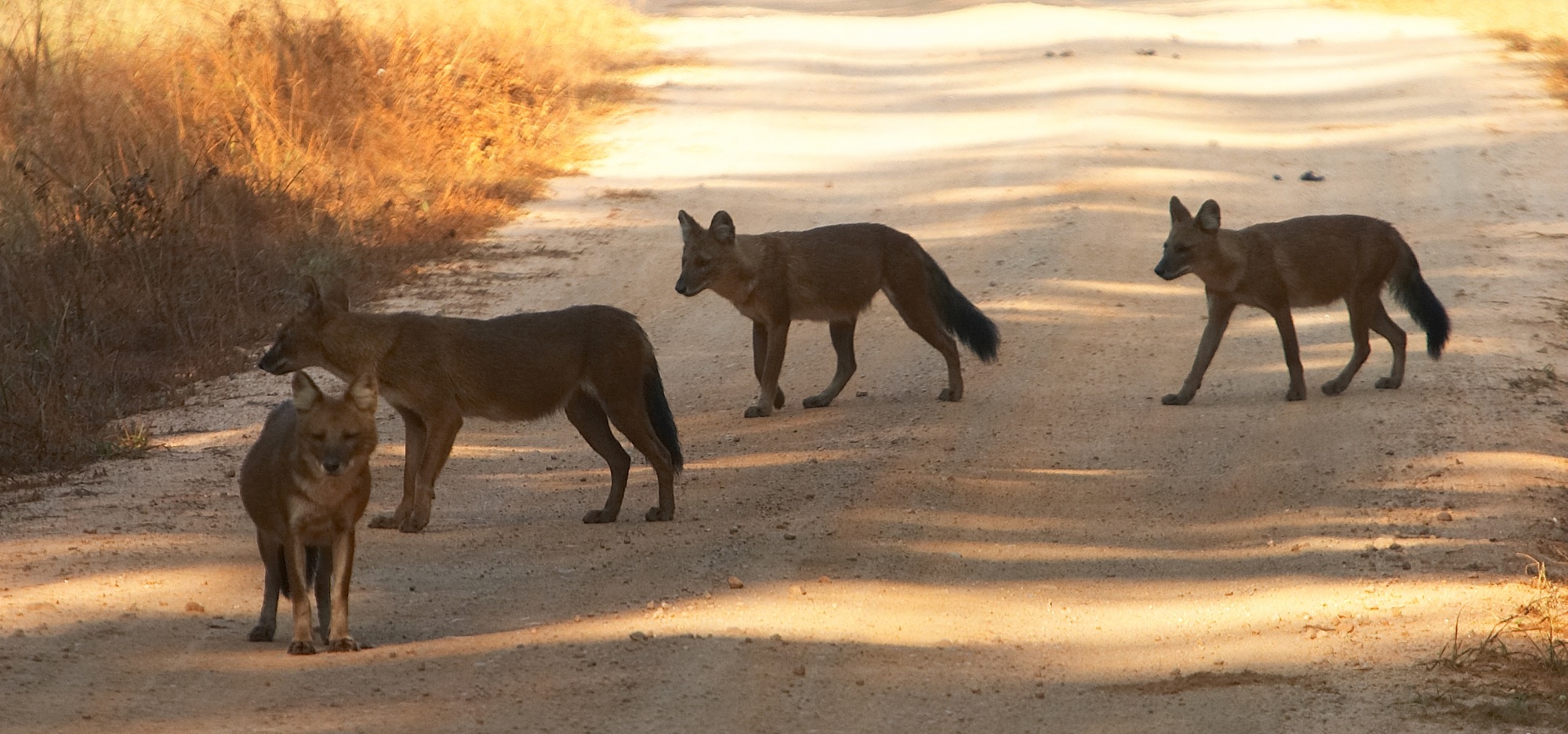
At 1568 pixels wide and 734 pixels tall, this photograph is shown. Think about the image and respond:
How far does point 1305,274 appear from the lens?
10.4 m

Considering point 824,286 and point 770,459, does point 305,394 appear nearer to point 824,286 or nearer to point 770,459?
point 770,459

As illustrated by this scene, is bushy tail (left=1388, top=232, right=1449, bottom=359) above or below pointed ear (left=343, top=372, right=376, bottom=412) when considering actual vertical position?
below

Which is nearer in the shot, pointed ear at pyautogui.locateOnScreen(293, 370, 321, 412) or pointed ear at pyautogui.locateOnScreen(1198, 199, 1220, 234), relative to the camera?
pointed ear at pyautogui.locateOnScreen(293, 370, 321, 412)

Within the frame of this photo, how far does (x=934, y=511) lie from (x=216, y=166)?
25.4 feet

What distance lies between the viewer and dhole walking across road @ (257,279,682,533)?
25.6ft

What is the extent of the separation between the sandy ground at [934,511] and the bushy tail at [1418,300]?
275 millimetres

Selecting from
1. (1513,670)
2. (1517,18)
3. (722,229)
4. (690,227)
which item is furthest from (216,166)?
(1517,18)

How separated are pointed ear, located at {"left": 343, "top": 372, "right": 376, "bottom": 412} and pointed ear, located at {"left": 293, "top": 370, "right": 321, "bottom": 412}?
108mm

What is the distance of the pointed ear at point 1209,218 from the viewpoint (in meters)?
10.5

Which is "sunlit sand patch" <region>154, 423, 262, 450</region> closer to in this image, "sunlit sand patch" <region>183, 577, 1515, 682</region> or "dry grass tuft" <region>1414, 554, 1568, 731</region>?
"sunlit sand patch" <region>183, 577, 1515, 682</region>

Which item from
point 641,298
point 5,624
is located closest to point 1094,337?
point 641,298

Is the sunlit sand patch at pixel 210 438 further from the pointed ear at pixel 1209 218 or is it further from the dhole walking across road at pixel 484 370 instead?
the pointed ear at pixel 1209 218

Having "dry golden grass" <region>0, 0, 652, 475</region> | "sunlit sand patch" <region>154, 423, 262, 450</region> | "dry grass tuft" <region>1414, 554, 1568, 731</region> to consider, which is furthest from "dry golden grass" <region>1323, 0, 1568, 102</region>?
"sunlit sand patch" <region>154, 423, 262, 450</region>

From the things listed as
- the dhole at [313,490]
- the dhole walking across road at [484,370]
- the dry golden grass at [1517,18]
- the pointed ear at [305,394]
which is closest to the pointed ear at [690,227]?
the dhole walking across road at [484,370]
